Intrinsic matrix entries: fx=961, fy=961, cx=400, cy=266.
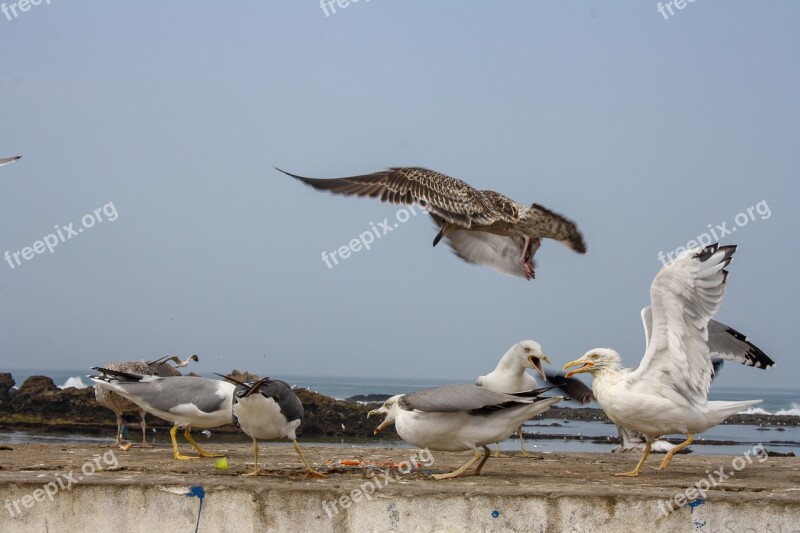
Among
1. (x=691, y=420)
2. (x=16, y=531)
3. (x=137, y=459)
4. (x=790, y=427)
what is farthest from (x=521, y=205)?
(x=790, y=427)

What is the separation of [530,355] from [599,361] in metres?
0.87

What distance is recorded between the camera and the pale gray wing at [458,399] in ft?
21.4

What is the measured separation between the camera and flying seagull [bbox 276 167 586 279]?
31.8 feet

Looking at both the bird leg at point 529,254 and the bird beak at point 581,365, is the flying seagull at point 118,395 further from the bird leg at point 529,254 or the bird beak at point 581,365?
the bird beak at point 581,365

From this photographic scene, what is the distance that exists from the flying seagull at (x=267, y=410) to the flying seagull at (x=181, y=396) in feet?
4.63

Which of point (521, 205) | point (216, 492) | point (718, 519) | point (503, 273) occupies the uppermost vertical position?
point (521, 205)

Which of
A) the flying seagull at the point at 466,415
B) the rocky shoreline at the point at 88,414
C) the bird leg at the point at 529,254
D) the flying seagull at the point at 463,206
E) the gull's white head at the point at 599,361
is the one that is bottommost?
the rocky shoreline at the point at 88,414

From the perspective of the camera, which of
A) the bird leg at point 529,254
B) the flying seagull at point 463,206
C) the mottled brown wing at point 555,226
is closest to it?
the mottled brown wing at point 555,226

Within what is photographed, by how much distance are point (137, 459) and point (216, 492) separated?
2.51 m

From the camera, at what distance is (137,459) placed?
318 inches

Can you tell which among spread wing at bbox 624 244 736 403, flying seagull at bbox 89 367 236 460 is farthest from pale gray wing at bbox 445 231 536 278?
flying seagull at bbox 89 367 236 460

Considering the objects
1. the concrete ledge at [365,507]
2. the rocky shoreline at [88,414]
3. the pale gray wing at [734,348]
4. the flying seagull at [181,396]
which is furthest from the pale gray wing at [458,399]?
the rocky shoreline at [88,414]

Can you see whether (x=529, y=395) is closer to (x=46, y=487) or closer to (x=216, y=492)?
(x=216, y=492)

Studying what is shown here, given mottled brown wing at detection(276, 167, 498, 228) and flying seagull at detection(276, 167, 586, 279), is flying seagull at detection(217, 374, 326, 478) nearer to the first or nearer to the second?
flying seagull at detection(276, 167, 586, 279)
